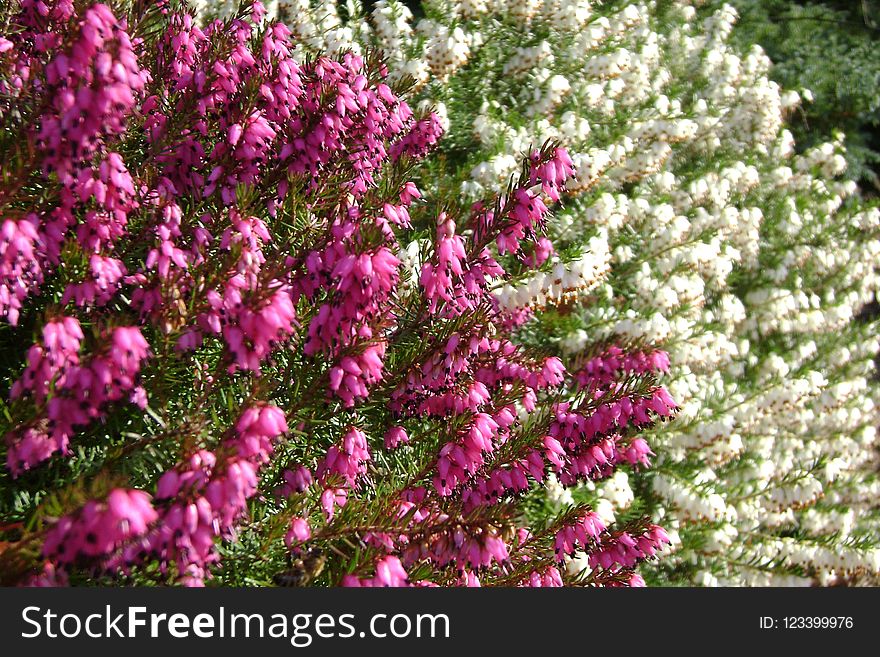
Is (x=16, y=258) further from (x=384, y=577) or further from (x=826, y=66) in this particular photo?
(x=826, y=66)

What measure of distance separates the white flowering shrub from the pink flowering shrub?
119 centimetres

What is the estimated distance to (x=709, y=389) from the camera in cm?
575

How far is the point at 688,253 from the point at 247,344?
162 inches

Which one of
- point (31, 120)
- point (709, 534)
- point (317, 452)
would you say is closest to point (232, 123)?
point (31, 120)

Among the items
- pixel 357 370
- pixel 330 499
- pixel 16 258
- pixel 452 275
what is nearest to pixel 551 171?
pixel 452 275

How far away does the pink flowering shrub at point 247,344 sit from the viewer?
6.43 feet

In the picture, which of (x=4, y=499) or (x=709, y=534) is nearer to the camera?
(x=4, y=499)

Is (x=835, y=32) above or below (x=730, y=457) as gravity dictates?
above

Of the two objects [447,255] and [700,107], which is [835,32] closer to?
[700,107]

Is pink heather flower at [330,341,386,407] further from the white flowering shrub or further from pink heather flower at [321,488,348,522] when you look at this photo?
the white flowering shrub

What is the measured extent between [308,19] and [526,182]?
3.05 meters

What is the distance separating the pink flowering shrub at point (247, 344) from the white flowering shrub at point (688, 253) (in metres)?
1.19

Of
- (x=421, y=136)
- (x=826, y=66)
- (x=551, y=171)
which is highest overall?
(x=826, y=66)

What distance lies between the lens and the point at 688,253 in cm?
552
